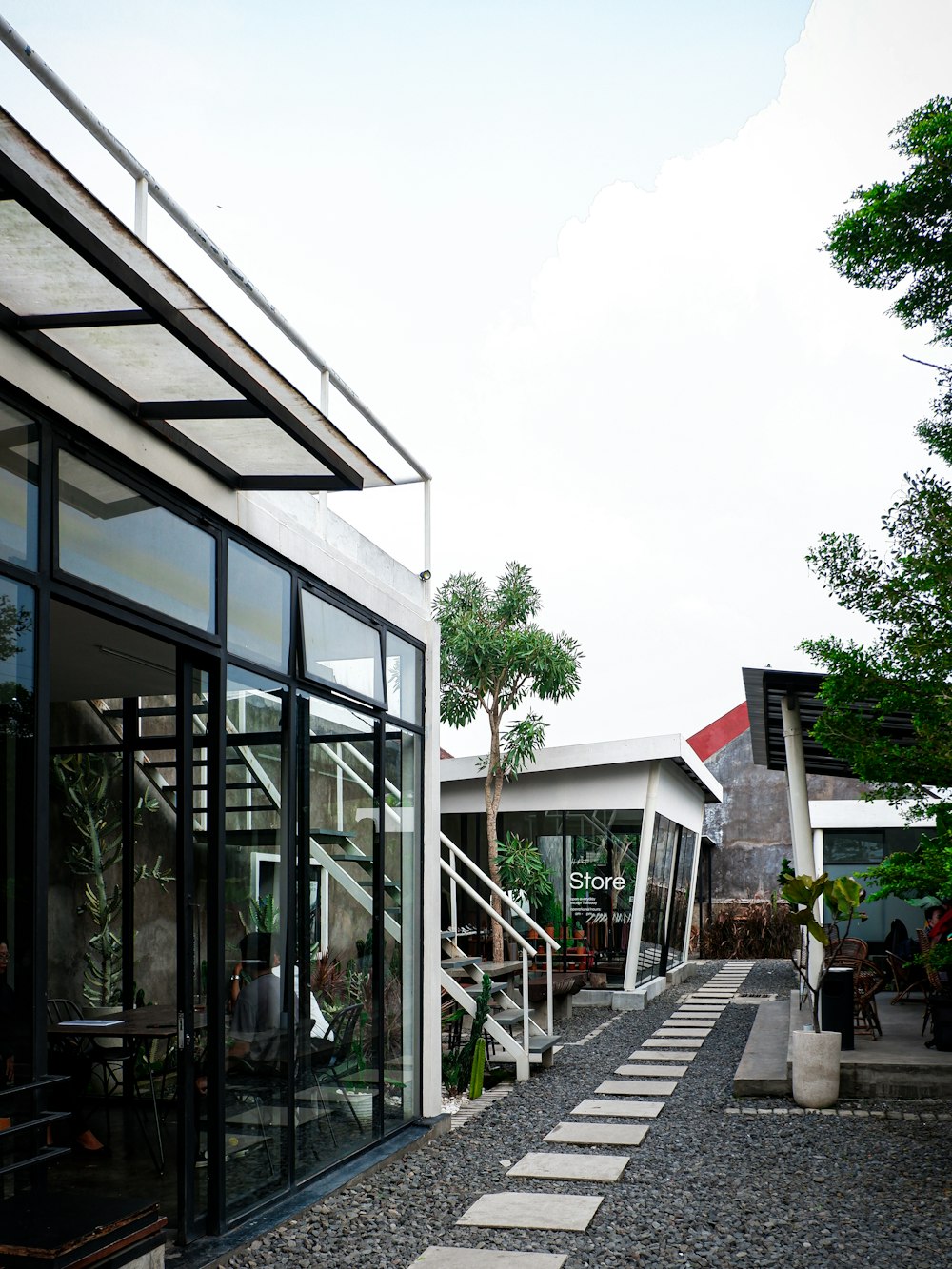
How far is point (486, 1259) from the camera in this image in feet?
16.4

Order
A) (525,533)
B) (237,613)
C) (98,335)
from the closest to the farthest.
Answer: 1. (98,335)
2. (237,613)
3. (525,533)

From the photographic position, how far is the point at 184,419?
466cm

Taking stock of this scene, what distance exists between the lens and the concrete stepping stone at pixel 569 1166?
20.9ft

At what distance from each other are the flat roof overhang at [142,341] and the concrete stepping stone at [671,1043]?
811 centimetres

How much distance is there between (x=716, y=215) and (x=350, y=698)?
3960 cm

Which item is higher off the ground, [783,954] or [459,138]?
[459,138]

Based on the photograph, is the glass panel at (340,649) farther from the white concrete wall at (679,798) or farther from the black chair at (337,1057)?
the white concrete wall at (679,798)

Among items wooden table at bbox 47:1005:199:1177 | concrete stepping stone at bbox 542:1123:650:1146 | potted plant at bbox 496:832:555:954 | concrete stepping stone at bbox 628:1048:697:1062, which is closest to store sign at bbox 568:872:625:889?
potted plant at bbox 496:832:555:954

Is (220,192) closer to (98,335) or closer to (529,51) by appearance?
(529,51)

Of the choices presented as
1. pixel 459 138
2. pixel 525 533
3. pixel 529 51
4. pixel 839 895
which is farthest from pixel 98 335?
pixel 525 533

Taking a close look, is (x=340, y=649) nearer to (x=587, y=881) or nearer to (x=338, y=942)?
(x=338, y=942)

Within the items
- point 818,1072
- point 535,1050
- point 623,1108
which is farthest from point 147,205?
point 535,1050

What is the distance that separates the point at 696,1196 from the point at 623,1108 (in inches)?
98.4

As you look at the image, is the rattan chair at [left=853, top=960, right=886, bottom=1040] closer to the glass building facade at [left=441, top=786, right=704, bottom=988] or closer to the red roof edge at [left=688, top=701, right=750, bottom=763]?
the glass building facade at [left=441, top=786, right=704, bottom=988]
